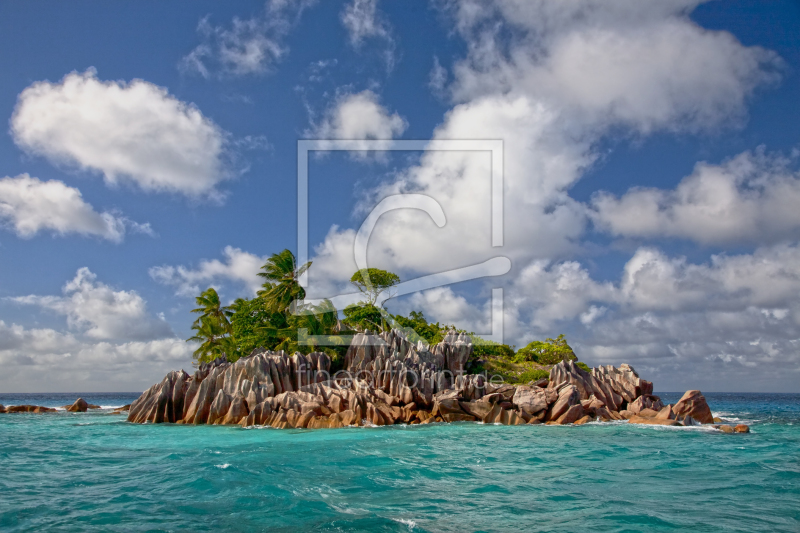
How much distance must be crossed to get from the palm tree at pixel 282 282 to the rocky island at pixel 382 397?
408 inches

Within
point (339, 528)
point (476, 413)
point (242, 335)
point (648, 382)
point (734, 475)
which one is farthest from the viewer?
point (242, 335)

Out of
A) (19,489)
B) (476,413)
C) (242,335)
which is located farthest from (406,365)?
(19,489)

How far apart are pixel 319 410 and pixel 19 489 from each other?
19.4 metres

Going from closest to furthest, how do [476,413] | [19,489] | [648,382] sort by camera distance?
[19,489] → [476,413] → [648,382]

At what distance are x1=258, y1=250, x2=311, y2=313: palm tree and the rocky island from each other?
10355 mm

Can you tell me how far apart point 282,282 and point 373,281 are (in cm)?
1178

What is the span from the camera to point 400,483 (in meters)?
15.4

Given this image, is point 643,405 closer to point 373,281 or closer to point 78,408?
point 373,281

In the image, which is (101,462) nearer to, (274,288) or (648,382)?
(274,288)

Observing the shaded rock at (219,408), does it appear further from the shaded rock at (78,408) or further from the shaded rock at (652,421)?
the shaded rock at (78,408)

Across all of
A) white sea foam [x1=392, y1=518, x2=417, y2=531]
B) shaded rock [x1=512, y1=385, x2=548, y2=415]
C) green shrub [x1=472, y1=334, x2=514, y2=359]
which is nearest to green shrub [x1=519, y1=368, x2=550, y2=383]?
green shrub [x1=472, y1=334, x2=514, y2=359]

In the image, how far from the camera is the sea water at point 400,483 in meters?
11.6

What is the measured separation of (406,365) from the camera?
124 ft

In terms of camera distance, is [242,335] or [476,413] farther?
[242,335]
